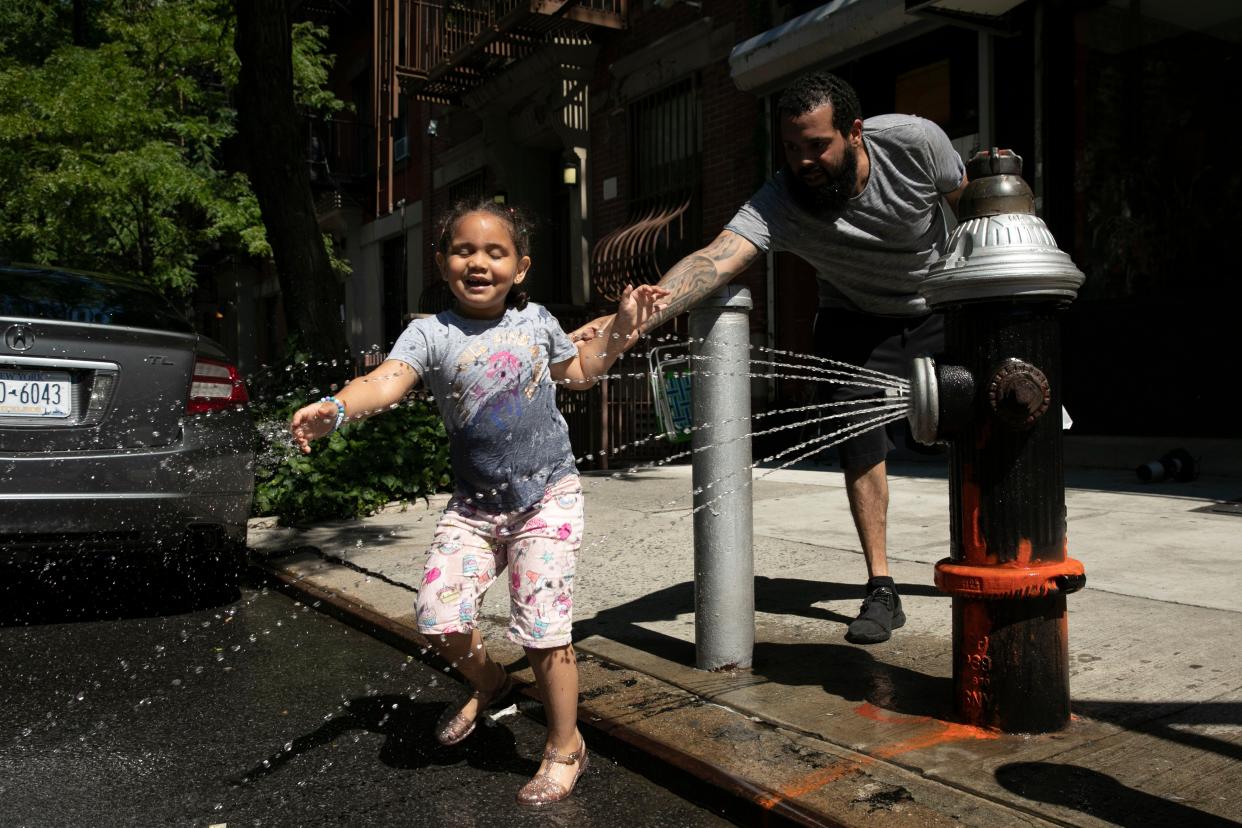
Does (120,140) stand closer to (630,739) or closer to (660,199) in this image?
(660,199)

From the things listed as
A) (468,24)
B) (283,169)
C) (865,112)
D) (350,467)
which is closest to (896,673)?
(350,467)

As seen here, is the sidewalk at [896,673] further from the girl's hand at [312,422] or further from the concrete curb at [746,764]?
the girl's hand at [312,422]

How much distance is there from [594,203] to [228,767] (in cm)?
1119

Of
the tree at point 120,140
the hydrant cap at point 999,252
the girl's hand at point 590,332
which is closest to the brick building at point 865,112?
the girl's hand at point 590,332

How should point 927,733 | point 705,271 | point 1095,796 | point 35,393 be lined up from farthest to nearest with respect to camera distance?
point 35,393 < point 705,271 < point 927,733 < point 1095,796

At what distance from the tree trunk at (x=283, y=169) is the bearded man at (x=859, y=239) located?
5.51 m

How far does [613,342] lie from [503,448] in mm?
401

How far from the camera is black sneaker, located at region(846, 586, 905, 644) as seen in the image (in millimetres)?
3584

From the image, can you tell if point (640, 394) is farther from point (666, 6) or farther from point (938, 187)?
point (938, 187)

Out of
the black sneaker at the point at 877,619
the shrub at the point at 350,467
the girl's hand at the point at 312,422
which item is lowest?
the black sneaker at the point at 877,619

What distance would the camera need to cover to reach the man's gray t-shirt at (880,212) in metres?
3.41

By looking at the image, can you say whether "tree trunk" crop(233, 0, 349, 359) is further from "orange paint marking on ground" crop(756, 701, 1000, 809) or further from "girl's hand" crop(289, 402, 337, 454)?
"orange paint marking on ground" crop(756, 701, 1000, 809)

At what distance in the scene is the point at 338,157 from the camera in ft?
71.2

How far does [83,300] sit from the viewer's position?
4934mm
